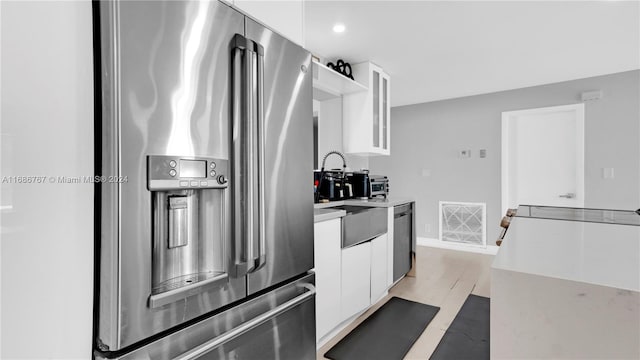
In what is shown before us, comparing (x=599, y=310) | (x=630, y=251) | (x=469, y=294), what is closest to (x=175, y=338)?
(x=599, y=310)

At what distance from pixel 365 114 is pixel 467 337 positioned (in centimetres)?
231

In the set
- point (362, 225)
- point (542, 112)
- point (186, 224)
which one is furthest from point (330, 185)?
point (542, 112)

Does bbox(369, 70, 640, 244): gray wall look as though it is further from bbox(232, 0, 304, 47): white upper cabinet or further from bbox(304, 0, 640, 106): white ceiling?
bbox(232, 0, 304, 47): white upper cabinet

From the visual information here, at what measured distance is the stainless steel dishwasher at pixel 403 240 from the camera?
9.73 feet

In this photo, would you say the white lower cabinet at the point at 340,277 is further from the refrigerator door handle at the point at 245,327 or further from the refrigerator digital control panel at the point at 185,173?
the refrigerator digital control panel at the point at 185,173

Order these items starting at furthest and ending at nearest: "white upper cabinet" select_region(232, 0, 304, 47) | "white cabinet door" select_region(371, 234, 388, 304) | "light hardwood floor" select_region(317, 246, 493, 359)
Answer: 1. "white cabinet door" select_region(371, 234, 388, 304)
2. "light hardwood floor" select_region(317, 246, 493, 359)
3. "white upper cabinet" select_region(232, 0, 304, 47)

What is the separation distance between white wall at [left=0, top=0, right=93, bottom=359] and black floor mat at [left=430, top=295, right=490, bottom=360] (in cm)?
191

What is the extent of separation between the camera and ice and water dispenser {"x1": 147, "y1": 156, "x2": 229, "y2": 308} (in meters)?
0.89

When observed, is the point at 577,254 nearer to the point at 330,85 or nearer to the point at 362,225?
the point at 362,225

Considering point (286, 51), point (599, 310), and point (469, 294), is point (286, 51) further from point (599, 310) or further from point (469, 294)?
point (469, 294)

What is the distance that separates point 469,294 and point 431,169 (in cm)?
257

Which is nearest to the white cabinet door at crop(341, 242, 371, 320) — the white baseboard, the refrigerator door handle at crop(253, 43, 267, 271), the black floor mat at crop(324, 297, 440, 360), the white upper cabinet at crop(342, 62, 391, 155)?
the black floor mat at crop(324, 297, 440, 360)

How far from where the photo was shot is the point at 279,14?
1.43 meters

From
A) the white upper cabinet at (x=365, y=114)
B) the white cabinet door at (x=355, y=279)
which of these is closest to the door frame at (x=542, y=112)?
the white upper cabinet at (x=365, y=114)
